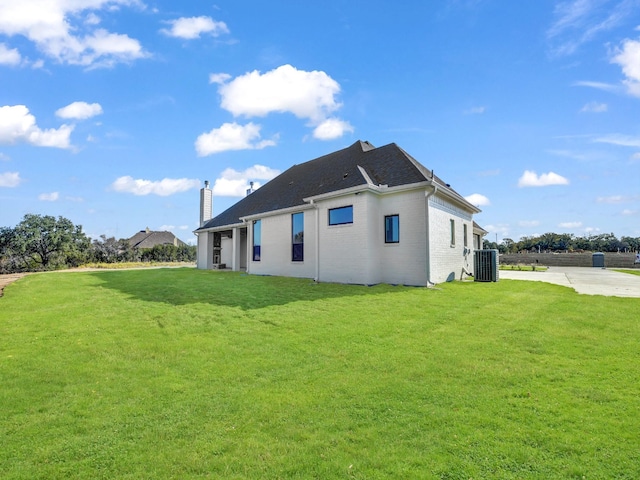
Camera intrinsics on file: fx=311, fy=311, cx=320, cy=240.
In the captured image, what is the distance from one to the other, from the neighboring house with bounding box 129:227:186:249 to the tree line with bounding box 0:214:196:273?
18988mm

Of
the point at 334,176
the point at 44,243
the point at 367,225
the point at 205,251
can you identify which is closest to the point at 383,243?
the point at 367,225

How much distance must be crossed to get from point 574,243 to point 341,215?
198ft

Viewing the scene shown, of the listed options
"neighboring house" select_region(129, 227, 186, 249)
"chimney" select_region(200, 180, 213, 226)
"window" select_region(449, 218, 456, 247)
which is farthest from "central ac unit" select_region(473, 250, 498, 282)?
"neighboring house" select_region(129, 227, 186, 249)

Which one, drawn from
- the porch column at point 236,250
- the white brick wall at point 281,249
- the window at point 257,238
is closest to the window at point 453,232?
the white brick wall at point 281,249

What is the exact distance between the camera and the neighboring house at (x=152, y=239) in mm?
53434

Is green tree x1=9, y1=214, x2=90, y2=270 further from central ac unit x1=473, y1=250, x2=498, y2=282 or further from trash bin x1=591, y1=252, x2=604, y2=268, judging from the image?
trash bin x1=591, y1=252, x2=604, y2=268

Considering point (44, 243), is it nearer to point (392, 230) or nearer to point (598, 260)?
point (392, 230)

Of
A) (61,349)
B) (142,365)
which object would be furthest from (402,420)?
(61,349)

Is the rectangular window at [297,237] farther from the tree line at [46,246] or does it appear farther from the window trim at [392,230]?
the tree line at [46,246]

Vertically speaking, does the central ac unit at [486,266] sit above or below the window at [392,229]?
below

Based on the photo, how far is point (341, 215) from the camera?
43.6ft

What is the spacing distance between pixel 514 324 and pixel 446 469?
5.31m

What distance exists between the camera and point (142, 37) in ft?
36.2

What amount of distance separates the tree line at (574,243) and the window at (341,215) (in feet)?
159
